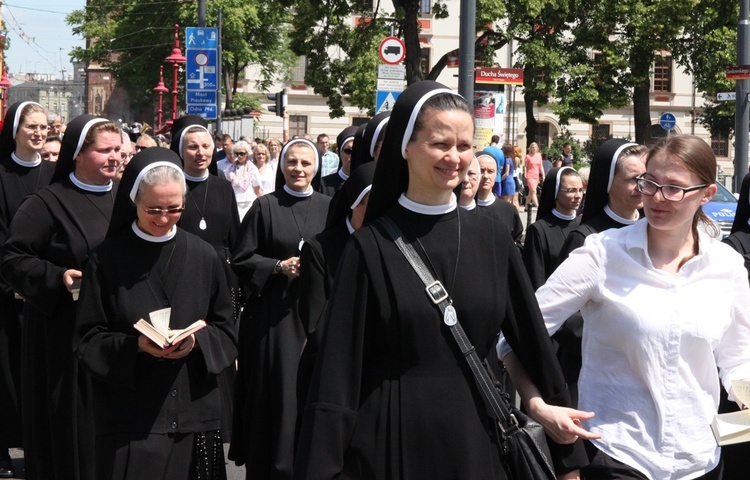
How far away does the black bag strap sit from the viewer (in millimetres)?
3682

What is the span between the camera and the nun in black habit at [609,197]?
6699mm

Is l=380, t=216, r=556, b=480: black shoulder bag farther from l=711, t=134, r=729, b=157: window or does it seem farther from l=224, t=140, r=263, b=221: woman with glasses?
l=711, t=134, r=729, b=157: window

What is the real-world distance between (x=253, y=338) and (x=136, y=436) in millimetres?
2364

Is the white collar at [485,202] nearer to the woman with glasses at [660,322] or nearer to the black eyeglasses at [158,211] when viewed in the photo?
the black eyeglasses at [158,211]

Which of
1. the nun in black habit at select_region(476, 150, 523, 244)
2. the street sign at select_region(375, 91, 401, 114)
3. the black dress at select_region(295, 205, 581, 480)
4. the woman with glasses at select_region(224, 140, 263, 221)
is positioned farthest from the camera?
the woman with glasses at select_region(224, 140, 263, 221)

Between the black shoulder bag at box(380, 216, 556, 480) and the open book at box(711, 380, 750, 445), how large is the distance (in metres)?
0.66

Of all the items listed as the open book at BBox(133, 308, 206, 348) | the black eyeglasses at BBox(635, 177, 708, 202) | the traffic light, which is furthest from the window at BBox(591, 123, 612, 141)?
the black eyeglasses at BBox(635, 177, 708, 202)

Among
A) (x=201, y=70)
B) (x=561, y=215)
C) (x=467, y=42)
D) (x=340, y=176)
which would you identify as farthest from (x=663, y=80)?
(x=561, y=215)

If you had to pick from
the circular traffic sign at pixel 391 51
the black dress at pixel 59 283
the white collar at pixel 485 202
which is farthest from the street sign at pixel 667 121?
the black dress at pixel 59 283

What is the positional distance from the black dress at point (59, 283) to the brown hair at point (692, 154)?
3420mm

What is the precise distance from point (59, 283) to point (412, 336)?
10.9 ft

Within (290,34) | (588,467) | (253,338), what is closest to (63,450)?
(253,338)

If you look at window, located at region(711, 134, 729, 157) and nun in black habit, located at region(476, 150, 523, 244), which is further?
window, located at region(711, 134, 729, 157)

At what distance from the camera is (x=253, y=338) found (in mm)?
7715
